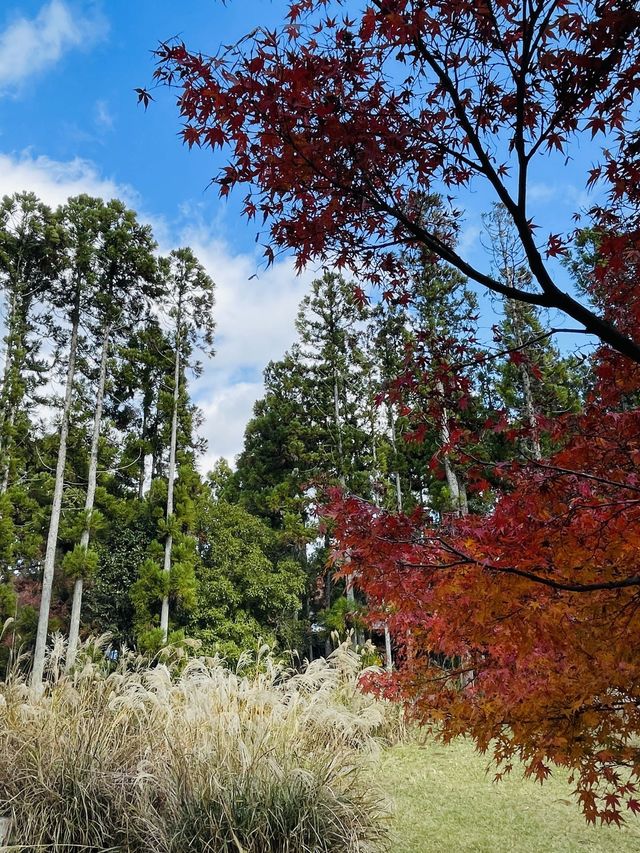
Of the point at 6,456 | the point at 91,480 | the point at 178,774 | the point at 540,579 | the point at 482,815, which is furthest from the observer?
the point at 6,456

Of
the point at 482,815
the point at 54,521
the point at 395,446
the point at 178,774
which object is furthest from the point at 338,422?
the point at 178,774

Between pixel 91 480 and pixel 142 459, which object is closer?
pixel 91 480

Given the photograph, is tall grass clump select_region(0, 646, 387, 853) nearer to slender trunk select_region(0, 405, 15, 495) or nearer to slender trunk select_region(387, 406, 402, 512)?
slender trunk select_region(0, 405, 15, 495)

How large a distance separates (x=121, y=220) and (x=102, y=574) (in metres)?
9.91

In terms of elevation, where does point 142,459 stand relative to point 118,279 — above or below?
below

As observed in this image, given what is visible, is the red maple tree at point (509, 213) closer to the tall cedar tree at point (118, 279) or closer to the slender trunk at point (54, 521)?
Result: the slender trunk at point (54, 521)

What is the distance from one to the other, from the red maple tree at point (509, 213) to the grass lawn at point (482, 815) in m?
2.72

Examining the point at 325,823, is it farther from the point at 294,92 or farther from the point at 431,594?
the point at 294,92

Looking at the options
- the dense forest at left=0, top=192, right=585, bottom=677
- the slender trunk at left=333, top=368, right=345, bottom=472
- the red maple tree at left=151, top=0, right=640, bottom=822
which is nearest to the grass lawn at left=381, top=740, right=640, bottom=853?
the red maple tree at left=151, top=0, right=640, bottom=822

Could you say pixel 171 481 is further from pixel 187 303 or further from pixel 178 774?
pixel 178 774

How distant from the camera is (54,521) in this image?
12812 millimetres

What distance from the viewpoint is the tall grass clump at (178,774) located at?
3402 millimetres

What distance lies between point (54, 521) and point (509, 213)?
522 inches

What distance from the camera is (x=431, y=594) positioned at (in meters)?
1.91
